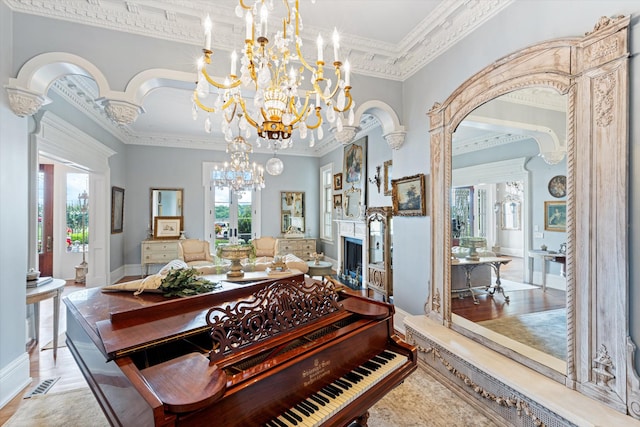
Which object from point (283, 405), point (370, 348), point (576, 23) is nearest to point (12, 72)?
point (283, 405)

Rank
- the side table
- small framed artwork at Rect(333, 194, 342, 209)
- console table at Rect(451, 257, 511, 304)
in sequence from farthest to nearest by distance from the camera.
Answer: small framed artwork at Rect(333, 194, 342, 209), the side table, console table at Rect(451, 257, 511, 304)

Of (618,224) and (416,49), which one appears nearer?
(618,224)

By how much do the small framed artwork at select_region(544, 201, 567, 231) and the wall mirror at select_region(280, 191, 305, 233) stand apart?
21.6 ft

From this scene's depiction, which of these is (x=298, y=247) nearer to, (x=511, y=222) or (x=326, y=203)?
(x=326, y=203)

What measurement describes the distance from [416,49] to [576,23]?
1.57 meters

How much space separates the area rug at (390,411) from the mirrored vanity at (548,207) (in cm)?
16

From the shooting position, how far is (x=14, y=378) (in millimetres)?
2461

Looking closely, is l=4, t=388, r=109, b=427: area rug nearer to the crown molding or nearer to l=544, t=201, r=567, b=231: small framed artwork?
the crown molding

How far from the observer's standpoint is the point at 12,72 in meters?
2.40

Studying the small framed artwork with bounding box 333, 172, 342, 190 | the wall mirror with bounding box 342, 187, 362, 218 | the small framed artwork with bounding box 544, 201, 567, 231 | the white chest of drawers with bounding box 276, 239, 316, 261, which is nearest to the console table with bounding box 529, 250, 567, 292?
the small framed artwork with bounding box 544, 201, 567, 231

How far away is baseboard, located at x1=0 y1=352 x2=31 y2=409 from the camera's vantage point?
2.34 meters

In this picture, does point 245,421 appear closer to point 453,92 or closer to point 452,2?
point 453,92

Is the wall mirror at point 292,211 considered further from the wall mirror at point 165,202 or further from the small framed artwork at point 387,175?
the small framed artwork at point 387,175

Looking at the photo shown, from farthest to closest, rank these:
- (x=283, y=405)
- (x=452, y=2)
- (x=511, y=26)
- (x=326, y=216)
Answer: (x=326, y=216)
(x=452, y=2)
(x=511, y=26)
(x=283, y=405)
